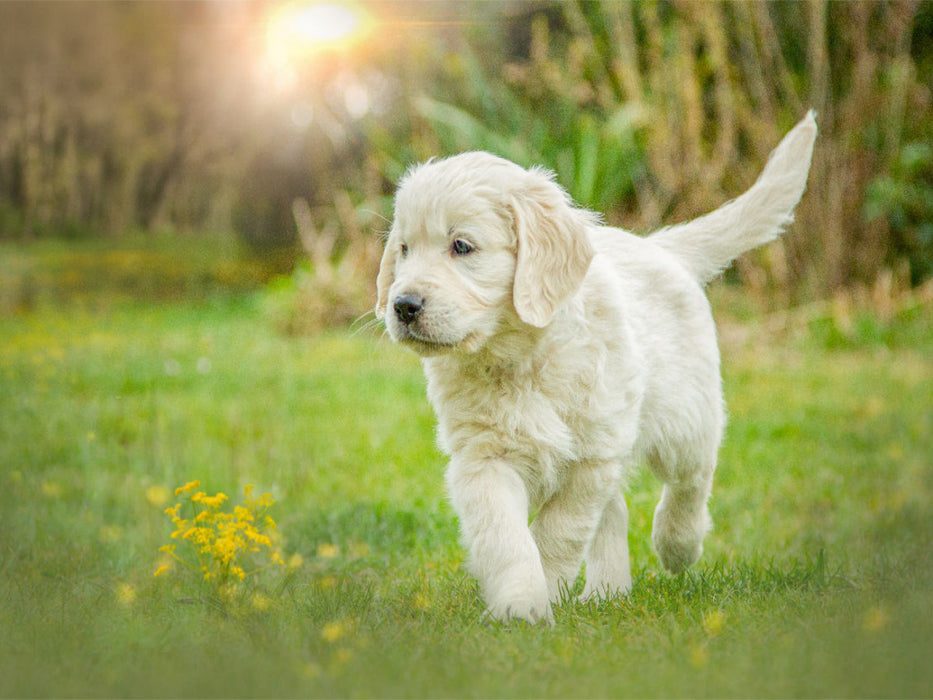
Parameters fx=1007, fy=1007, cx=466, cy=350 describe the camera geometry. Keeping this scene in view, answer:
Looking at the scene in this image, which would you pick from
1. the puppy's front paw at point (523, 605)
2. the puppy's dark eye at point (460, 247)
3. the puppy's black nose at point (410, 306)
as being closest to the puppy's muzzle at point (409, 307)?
the puppy's black nose at point (410, 306)

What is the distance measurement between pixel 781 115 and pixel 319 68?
4.84 meters

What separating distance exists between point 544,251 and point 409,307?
45 cm

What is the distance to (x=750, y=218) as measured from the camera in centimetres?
397

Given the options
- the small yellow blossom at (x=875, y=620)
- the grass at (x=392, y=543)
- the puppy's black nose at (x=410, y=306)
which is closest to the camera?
the grass at (x=392, y=543)

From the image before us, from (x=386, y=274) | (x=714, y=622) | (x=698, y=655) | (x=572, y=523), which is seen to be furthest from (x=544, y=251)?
(x=698, y=655)

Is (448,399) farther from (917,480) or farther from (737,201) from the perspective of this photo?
(917,480)

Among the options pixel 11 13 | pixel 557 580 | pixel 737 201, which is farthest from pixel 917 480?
pixel 11 13

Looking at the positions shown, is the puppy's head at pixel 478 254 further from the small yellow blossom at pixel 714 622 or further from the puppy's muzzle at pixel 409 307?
the small yellow blossom at pixel 714 622

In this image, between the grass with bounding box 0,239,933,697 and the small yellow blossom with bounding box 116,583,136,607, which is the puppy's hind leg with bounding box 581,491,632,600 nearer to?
the grass with bounding box 0,239,933,697

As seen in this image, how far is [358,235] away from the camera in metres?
10.2

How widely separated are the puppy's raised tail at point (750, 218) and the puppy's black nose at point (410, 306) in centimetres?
145

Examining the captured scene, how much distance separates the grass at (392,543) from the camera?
→ 7.06 ft

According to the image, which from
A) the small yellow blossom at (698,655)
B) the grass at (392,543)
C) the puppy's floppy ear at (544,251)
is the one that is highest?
the puppy's floppy ear at (544,251)

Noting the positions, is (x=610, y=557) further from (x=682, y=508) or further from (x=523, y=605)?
(x=523, y=605)
